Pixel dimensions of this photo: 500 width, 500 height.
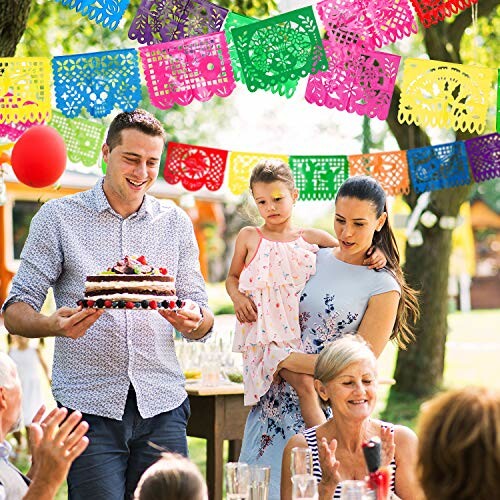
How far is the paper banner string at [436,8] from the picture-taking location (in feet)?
14.5

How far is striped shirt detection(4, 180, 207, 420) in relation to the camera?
132 inches

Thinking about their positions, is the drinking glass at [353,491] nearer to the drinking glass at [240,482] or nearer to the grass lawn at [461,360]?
the drinking glass at [240,482]

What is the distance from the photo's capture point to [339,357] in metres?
3.28

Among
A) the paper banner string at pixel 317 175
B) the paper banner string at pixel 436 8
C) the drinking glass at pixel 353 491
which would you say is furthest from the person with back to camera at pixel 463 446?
the paper banner string at pixel 317 175

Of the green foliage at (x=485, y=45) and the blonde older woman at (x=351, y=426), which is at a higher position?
the green foliage at (x=485, y=45)

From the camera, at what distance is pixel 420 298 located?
10.6 m

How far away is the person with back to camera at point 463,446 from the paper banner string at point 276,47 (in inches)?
103

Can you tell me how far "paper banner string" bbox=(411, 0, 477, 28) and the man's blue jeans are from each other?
2130 millimetres

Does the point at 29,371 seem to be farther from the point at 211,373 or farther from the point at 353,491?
the point at 353,491

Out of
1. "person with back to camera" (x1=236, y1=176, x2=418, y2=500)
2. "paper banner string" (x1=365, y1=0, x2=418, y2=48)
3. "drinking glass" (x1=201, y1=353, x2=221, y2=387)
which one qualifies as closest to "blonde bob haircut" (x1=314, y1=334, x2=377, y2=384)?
"person with back to camera" (x1=236, y1=176, x2=418, y2=500)

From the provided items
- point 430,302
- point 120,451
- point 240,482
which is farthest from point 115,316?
point 430,302

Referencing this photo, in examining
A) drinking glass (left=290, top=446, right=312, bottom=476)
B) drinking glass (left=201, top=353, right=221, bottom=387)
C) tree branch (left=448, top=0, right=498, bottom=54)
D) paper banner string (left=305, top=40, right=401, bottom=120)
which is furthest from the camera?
tree branch (left=448, top=0, right=498, bottom=54)

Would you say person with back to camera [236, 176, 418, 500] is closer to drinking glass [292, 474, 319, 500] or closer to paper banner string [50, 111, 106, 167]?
drinking glass [292, 474, 319, 500]

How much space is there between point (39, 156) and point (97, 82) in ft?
2.34
